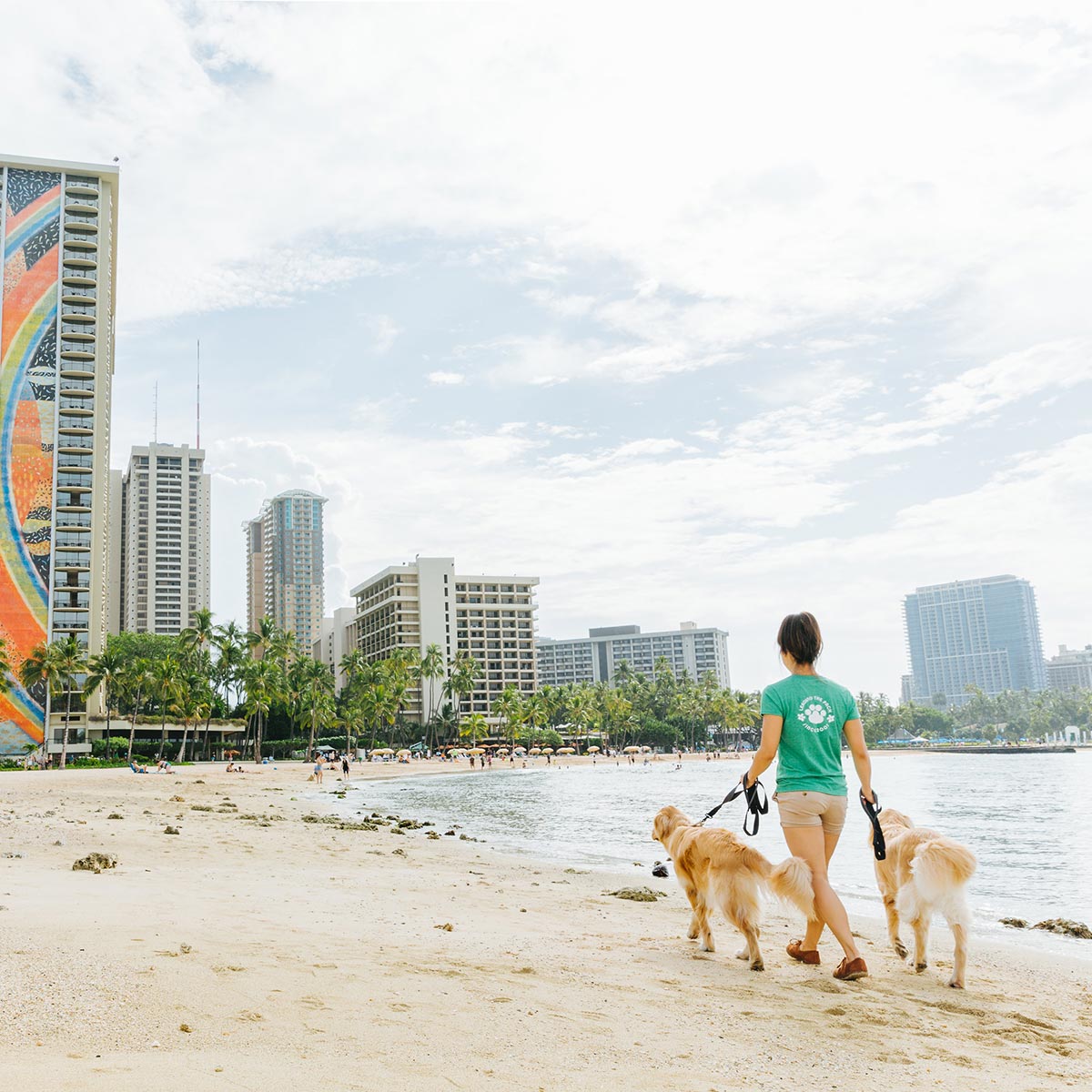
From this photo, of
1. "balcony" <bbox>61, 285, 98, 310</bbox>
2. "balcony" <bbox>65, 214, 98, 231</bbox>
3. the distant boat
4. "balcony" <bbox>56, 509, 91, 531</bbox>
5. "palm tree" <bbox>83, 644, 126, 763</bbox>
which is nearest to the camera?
"palm tree" <bbox>83, 644, 126, 763</bbox>

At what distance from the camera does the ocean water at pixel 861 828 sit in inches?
472

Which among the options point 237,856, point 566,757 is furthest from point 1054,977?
point 566,757

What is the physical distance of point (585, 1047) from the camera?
4289 millimetres

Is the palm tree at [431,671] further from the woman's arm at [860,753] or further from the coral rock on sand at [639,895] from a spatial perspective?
the woman's arm at [860,753]

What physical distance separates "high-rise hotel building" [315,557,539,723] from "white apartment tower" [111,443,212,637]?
3726 cm

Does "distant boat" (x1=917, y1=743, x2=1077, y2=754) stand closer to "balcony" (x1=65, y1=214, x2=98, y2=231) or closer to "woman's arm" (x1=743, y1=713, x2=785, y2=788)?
"balcony" (x1=65, y1=214, x2=98, y2=231)

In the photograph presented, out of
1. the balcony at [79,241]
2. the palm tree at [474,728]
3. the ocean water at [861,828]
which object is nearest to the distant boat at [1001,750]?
the palm tree at [474,728]

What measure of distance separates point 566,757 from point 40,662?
61440 millimetres

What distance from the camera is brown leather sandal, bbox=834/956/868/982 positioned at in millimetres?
5863

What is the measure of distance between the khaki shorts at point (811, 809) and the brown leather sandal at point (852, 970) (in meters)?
0.82

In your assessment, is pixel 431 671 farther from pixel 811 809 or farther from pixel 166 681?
pixel 811 809

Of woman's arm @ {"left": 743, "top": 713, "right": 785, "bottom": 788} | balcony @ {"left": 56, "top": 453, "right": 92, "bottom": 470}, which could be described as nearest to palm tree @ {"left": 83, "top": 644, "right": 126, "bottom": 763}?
balcony @ {"left": 56, "top": 453, "right": 92, "bottom": 470}

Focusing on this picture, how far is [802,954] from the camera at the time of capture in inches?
251

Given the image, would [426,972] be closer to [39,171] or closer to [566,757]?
[39,171]
